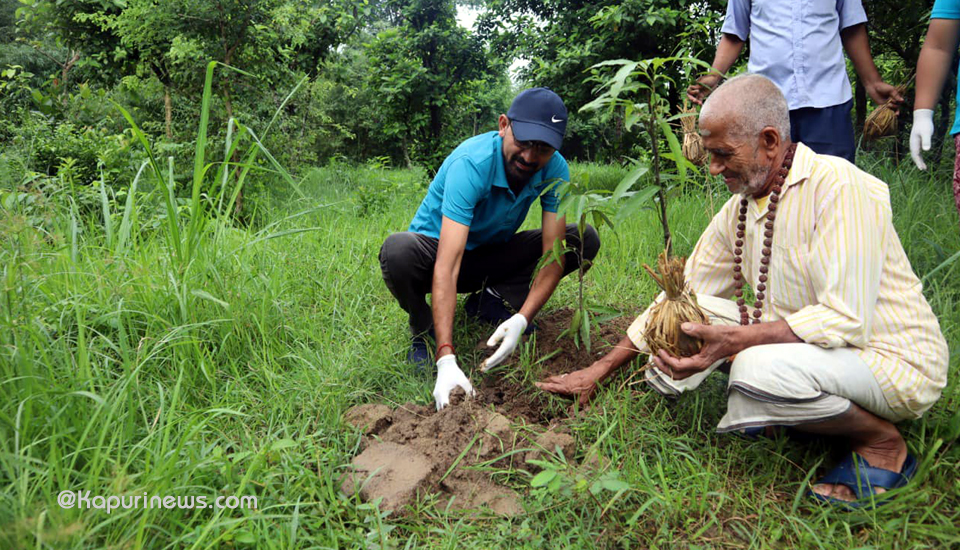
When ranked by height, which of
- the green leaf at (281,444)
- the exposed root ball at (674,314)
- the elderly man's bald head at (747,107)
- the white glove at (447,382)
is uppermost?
the elderly man's bald head at (747,107)

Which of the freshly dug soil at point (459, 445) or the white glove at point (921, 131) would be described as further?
the white glove at point (921, 131)

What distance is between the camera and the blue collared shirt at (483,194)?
2379mm

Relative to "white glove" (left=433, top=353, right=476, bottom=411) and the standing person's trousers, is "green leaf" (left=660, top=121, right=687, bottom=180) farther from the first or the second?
the standing person's trousers

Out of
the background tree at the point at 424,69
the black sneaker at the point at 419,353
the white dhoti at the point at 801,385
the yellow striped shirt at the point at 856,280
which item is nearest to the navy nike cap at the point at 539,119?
the yellow striped shirt at the point at 856,280

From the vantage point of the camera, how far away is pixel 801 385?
1.59 meters

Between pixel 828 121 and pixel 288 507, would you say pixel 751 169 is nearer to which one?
pixel 828 121

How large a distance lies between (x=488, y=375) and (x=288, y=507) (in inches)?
38.1

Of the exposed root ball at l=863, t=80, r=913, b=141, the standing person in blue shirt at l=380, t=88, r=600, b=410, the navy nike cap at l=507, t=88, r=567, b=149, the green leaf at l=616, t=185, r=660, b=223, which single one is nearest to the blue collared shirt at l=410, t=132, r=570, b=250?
the standing person in blue shirt at l=380, t=88, r=600, b=410

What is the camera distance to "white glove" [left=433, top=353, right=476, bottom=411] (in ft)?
6.93

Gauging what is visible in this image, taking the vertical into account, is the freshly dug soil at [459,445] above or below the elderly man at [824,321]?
below

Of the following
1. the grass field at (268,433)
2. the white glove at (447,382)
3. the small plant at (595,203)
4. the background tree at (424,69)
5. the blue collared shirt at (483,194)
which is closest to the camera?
the grass field at (268,433)

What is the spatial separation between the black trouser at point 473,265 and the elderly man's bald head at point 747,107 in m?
0.87

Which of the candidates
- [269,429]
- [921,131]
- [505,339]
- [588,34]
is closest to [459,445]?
[505,339]

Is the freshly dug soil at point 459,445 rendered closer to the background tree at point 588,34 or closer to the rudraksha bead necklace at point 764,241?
the rudraksha bead necklace at point 764,241
